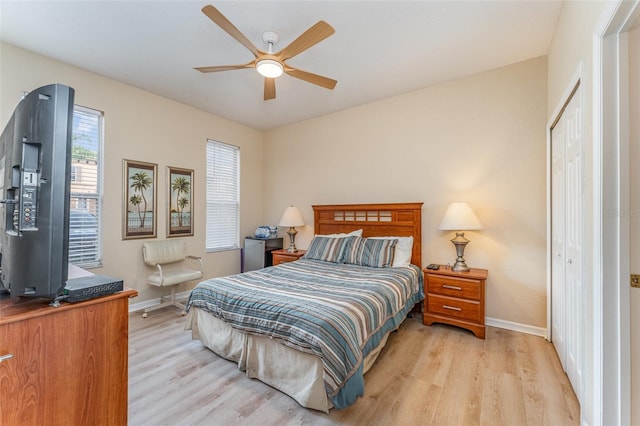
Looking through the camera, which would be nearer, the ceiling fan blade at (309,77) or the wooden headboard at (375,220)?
the ceiling fan blade at (309,77)

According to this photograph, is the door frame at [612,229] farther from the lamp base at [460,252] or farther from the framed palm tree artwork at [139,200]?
the framed palm tree artwork at [139,200]

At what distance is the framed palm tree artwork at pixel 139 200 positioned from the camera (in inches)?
139

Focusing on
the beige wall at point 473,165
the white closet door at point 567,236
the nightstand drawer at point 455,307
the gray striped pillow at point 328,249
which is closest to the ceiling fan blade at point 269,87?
the beige wall at point 473,165

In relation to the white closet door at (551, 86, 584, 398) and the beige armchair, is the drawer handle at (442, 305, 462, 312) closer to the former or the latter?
the white closet door at (551, 86, 584, 398)

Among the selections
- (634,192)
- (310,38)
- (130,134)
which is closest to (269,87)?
(310,38)

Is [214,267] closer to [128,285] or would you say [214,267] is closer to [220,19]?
[128,285]

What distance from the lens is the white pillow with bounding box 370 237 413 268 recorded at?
11.0 feet

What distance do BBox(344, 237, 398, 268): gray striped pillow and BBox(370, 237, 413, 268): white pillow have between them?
6 centimetres

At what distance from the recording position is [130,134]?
11.7ft

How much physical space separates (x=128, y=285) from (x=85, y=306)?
2.96m

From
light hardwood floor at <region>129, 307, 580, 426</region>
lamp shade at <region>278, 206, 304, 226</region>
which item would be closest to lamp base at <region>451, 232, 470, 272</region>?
light hardwood floor at <region>129, 307, 580, 426</region>

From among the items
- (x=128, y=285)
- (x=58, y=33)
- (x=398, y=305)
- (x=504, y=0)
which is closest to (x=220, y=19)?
(x=58, y=33)

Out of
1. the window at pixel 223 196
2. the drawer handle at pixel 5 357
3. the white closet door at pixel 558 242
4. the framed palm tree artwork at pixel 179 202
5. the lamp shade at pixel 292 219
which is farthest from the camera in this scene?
the window at pixel 223 196

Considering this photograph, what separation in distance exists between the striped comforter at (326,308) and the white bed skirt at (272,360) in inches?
4.4
